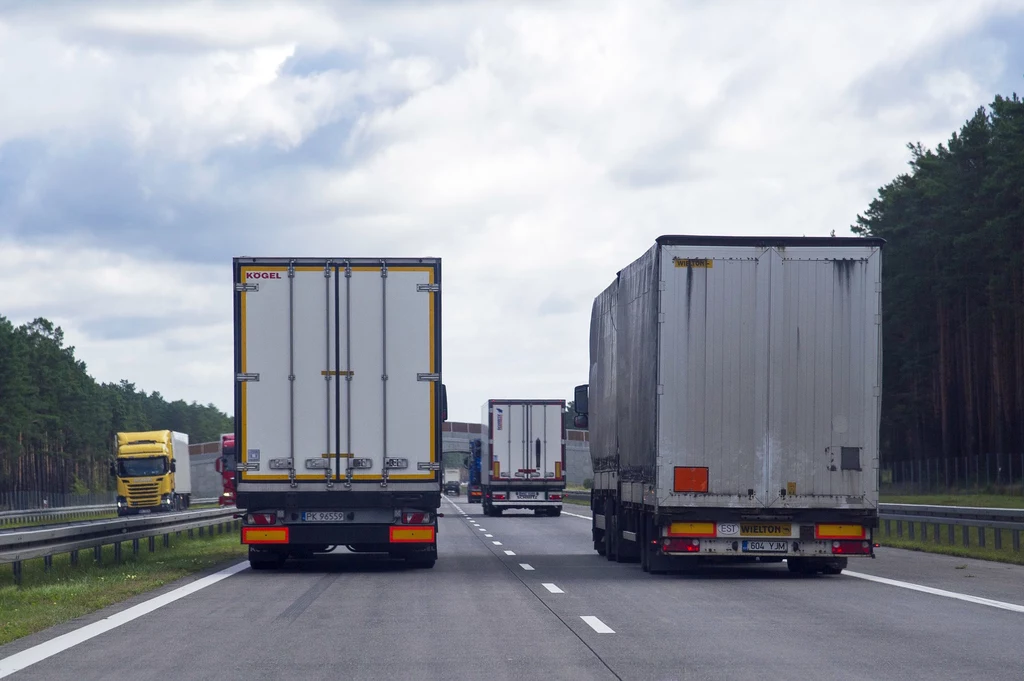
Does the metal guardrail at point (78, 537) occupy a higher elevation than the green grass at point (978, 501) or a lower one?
higher

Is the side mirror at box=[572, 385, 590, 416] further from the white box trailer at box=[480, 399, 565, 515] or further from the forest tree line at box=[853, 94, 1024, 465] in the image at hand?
the forest tree line at box=[853, 94, 1024, 465]

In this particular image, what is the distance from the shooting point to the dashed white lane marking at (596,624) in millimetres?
11828

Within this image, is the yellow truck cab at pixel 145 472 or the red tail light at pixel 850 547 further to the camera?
the yellow truck cab at pixel 145 472

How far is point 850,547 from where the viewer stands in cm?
1767

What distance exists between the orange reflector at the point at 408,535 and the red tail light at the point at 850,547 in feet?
17.9

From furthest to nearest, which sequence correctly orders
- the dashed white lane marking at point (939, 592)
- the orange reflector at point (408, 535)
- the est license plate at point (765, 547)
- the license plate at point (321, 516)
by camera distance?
1. the orange reflector at point (408, 535)
2. the license plate at point (321, 516)
3. the est license plate at point (765, 547)
4. the dashed white lane marking at point (939, 592)

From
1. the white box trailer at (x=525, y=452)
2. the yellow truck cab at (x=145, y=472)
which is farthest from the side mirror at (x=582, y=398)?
the yellow truck cab at (x=145, y=472)

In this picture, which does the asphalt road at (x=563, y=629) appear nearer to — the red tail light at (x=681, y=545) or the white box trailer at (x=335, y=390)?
the red tail light at (x=681, y=545)

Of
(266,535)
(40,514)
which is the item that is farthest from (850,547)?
(40,514)

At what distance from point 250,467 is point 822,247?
790 cm

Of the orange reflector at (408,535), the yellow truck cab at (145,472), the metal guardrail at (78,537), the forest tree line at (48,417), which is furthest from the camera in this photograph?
the forest tree line at (48,417)

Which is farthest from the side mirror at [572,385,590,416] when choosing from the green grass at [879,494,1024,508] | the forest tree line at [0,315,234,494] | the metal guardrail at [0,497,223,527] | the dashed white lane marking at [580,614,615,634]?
the forest tree line at [0,315,234,494]

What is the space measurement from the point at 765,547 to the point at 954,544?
9109mm

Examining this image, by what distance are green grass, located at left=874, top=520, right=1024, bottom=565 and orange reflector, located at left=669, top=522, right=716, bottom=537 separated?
5878mm
